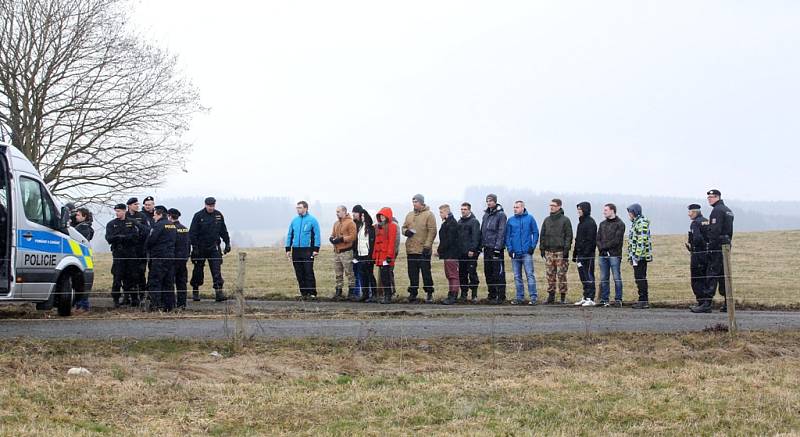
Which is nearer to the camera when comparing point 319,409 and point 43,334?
point 319,409

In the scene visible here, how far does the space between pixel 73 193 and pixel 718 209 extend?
2090 cm

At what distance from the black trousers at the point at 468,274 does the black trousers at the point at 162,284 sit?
578cm

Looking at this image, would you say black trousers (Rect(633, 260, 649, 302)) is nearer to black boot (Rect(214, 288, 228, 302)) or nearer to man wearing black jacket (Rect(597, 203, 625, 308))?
man wearing black jacket (Rect(597, 203, 625, 308))

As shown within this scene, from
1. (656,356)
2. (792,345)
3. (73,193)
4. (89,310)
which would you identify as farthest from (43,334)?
(73,193)

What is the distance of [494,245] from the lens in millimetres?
18484

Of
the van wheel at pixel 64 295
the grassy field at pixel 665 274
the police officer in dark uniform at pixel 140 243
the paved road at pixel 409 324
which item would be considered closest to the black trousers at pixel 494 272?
A: the grassy field at pixel 665 274

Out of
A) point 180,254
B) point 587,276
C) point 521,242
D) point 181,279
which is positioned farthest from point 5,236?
point 587,276

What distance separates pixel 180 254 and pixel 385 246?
14.2 ft

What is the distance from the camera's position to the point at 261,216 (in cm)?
13088

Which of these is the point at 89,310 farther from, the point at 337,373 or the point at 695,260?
the point at 695,260

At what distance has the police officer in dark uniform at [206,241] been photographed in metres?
18.6

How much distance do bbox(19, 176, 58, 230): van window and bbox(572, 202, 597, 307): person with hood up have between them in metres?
9.65

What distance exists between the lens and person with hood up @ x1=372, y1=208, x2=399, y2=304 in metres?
18.7

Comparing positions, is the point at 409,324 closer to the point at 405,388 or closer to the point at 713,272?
the point at 405,388
